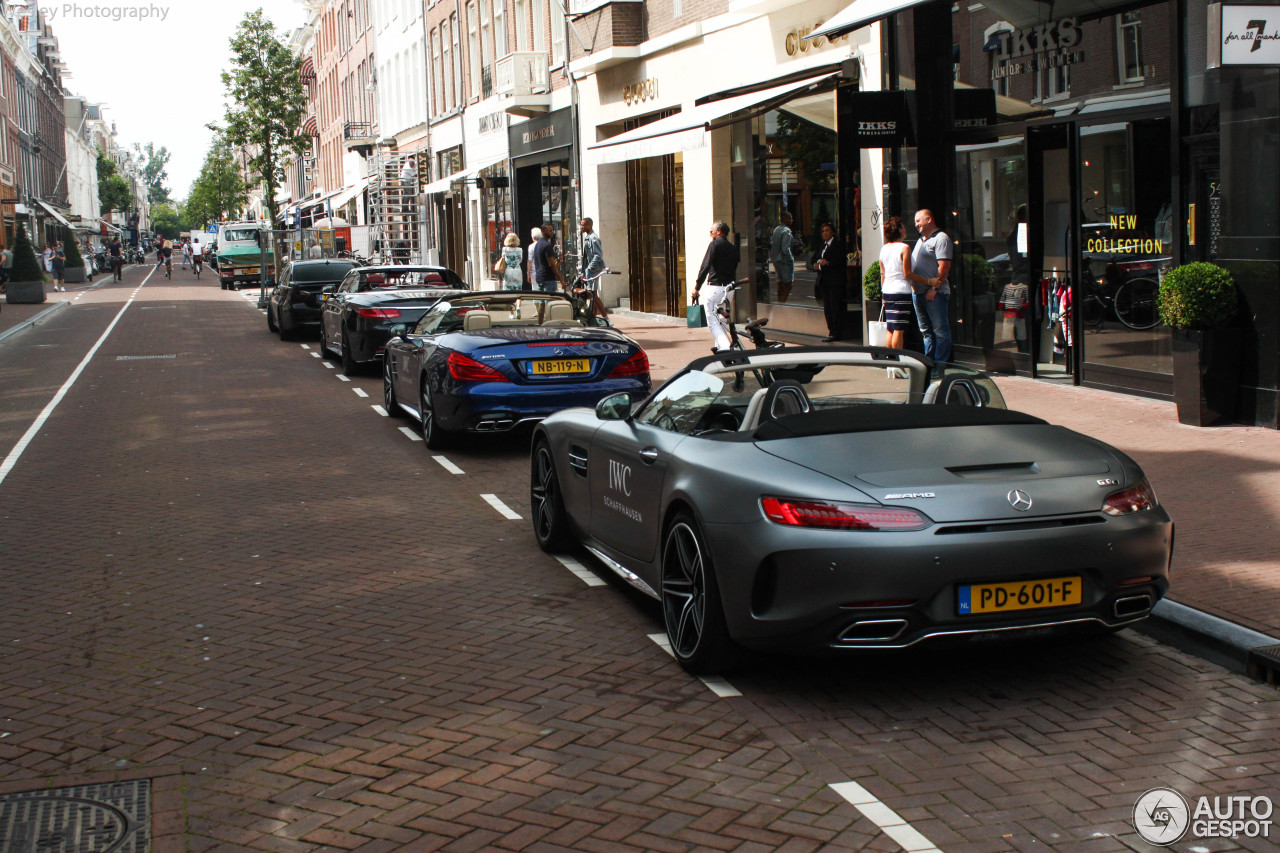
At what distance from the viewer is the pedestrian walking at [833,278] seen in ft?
60.0

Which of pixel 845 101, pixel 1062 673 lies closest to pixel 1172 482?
pixel 1062 673

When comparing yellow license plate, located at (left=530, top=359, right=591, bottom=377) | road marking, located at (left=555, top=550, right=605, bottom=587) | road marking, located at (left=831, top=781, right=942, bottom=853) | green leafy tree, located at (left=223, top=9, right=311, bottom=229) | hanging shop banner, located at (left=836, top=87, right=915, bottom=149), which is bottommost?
road marking, located at (left=831, top=781, right=942, bottom=853)

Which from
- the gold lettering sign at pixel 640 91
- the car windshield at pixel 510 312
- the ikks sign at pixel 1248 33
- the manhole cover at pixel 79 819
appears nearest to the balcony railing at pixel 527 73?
the gold lettering sign at pixel 640 91

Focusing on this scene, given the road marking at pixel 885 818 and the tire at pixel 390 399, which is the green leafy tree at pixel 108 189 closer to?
the tire at pixel 390 399

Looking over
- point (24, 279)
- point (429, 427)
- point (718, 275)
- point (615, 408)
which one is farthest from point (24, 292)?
point (615, 408)

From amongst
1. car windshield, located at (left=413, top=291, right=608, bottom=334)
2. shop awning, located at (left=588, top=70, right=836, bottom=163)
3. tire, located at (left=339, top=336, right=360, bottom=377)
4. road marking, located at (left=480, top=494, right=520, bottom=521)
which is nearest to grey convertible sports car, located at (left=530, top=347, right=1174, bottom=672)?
road marking, located at (left=480, top=494, right=520, bottom=521)

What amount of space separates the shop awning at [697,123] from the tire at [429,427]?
7.85 meters

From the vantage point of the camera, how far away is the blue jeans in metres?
14.3

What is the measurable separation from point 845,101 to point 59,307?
3182cm

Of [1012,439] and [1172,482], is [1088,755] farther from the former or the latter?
[1172,482]

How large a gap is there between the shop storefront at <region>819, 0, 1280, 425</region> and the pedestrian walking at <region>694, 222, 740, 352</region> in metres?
2.02

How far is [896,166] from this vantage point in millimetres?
16469

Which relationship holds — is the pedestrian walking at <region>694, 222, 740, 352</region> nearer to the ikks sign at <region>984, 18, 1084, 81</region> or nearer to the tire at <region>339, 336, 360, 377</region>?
the ikks sign at <region>984, 18, 1084, 81</region>

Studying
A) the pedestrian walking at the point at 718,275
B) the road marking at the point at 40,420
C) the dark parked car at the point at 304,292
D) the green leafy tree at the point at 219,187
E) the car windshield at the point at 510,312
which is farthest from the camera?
the green leafy tree at the point at 219,187
